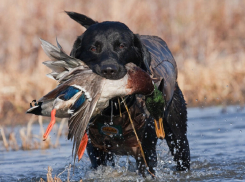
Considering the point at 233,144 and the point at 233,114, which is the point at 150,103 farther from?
the point at 233,114

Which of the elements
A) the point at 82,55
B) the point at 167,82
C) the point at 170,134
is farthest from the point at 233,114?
the point at 82,55

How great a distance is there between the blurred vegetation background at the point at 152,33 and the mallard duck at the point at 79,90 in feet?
13.1

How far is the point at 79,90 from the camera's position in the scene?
3234 mm

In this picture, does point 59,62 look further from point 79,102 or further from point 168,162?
point 168,162

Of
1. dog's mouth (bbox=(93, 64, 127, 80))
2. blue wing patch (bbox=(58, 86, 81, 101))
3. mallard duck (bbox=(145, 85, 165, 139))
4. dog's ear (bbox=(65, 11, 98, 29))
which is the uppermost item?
dog's ear (bbox=(65, 11, 98, 29))

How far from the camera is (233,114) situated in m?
7.58

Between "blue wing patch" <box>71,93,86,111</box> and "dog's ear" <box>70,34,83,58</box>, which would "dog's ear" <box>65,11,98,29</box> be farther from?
"blue wing patch" <box>71,93,86,111</box>

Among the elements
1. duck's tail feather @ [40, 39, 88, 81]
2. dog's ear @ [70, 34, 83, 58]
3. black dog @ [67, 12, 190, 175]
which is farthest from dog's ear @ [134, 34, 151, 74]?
duck's tail feather @ [40, 39, 88, 81]

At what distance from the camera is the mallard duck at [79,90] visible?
321cm

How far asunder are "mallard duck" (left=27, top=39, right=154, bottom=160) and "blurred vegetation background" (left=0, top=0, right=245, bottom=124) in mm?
4003

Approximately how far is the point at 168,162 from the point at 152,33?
5138mm

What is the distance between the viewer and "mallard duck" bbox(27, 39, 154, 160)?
3.21m

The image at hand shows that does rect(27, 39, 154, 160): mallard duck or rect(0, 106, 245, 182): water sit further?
rect(0, 106, 245, 182): water

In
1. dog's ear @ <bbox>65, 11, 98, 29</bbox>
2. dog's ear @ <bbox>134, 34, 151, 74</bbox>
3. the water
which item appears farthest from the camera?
the water
